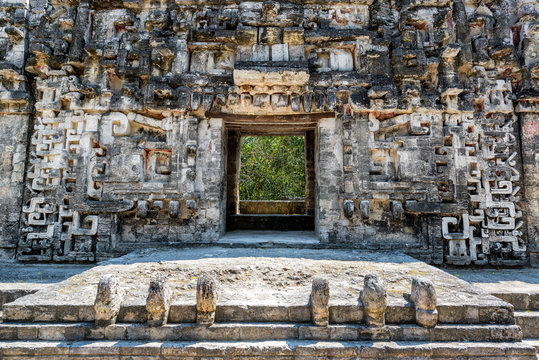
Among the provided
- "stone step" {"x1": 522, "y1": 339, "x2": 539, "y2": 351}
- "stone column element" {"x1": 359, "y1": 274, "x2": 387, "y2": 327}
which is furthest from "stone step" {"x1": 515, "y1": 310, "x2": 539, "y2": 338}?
"stone column element" {"x1": 359, "y1": 274, "x2": 387, "y2": 327}

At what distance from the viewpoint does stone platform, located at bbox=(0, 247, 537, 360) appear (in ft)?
10.2

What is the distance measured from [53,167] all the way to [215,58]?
12.6 feet

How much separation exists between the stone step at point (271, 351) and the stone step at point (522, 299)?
1584mm

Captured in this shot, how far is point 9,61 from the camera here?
22.1ft

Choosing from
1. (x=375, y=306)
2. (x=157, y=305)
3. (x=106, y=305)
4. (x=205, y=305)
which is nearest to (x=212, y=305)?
(x=205, y=305)

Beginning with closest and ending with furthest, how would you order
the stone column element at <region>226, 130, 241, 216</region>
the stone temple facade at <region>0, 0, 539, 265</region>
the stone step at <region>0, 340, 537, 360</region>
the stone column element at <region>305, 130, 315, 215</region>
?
1. the stone step at <region>0, 340, 537, 360</region>
2. the stone temple facade at <region>0, 0, 539, 265</region>
3. the stone column element at <region>226, 130, 241, 216</region>
4. the stone column element at <region>305, 130, 315, 215</region>

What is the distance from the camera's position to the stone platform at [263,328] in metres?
3.11

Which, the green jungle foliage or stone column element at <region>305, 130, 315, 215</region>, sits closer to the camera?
stone column element at <region>305, 130, 315, 215</region>

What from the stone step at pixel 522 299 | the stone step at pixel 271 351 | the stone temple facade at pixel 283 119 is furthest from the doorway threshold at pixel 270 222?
the stone step at pixel 271 351

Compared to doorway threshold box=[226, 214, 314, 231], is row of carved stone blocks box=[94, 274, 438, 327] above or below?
below

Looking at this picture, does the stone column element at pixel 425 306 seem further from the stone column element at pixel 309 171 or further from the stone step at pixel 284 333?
the stone column element at pixel 309 171

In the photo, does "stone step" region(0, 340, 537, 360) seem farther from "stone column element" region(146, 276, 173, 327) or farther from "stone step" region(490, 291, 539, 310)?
"stone step" region(490, 291, 539, 310)

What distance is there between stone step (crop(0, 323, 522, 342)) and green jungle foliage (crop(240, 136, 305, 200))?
16438 mm

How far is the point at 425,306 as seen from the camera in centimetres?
329
